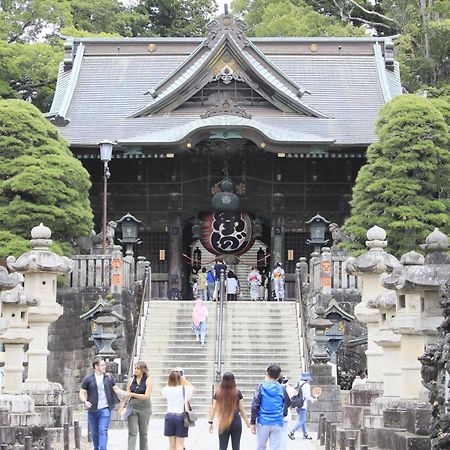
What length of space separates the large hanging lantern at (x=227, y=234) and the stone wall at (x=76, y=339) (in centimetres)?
741

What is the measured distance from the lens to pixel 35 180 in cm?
3434

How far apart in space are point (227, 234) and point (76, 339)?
31.4 ft

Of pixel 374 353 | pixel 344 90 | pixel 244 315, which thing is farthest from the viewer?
pixel 344 90

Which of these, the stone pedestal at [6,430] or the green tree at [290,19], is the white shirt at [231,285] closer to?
the stone pedestal at [6,430]

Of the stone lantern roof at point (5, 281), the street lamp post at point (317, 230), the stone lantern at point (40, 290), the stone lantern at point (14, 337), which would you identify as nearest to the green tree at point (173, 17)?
the street lamp post at point (317, 230)

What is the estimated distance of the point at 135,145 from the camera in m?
39.1

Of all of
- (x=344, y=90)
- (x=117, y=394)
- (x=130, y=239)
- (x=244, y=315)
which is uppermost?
(x=344, y=90)

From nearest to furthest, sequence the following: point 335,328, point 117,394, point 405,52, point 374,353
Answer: point 117,394 < point 374,353 < point 335,328 < point 405,52

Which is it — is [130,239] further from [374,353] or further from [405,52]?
[405,52]

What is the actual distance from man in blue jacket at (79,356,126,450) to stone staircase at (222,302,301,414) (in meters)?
12.2

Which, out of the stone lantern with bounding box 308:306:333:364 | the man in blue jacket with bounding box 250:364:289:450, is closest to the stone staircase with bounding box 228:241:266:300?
the stone lantern with bounding box 308:306:333:364

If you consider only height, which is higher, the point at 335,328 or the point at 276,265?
the point at 276,265

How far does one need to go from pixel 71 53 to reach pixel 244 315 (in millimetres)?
17602

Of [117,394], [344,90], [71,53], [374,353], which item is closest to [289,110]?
[344,90]
